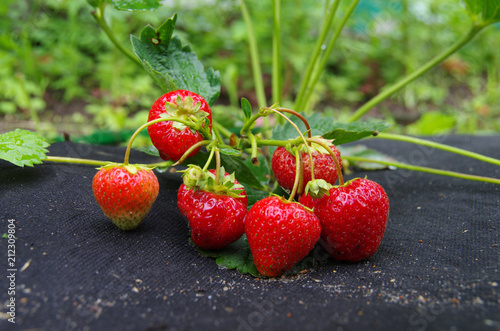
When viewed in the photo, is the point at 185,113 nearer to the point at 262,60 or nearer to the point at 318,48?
the point at 318,48

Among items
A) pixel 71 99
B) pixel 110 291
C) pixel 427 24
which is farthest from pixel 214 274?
pixel 427 24

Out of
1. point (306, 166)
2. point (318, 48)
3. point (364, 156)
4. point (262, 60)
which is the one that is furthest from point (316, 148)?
point (262, 60)

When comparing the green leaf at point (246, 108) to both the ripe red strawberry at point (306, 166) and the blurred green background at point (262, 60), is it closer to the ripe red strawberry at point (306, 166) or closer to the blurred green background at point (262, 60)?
the ripe red strawberry at point (306, 166)

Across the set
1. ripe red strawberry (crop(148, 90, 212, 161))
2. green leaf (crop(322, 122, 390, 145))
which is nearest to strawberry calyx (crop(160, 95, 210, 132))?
ripe red strawberry (crop(148, 90, 212, 161))

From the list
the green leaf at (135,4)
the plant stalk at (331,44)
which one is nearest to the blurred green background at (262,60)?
the plant stalk at (331,44)

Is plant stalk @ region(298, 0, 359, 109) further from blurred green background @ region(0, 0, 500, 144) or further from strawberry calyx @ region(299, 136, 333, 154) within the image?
blurred green background @ region(0, 0, 500, 144)

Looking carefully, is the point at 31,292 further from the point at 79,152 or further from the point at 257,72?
the point at 257,72
